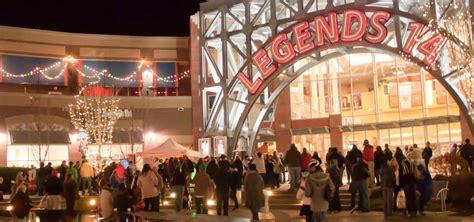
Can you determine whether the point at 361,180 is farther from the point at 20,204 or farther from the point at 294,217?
the point at 20,204

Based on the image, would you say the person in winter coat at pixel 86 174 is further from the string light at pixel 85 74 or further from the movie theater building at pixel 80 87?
the string light at pixel 85 74

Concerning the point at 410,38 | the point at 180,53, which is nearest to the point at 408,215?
the point at 410,38

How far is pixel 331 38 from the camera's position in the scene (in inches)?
1162

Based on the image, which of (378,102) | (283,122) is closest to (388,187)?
(378,102)

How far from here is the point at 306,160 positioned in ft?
81.5

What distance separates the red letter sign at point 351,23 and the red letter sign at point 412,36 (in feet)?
6.74

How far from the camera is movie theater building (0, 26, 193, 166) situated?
43031 mm

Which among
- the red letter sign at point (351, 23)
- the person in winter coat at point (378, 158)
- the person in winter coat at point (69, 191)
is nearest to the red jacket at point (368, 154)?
the person in winter coat at point (378, 158)

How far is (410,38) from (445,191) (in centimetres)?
1032

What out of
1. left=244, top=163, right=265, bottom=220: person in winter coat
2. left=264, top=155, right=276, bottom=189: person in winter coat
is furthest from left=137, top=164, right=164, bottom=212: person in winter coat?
left=264, top=155, right=276, bottom=189: person in winter coat

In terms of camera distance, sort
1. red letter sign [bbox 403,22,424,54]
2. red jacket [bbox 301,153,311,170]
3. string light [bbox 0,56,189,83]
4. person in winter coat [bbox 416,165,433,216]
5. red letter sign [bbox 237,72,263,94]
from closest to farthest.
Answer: person in winter coat [bbox 416,165,433,216] < red jacket [bbox 301,153,311,170] < red letter sign [bbox 403,22,424,54] < red letter sign [bbox 237,72,263,94] < string light [bbox 0,56,189,83]

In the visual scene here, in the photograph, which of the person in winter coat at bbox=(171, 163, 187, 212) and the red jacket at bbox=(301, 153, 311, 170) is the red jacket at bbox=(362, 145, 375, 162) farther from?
the person in winter coat at bbox=(171, 163, 187, 212)

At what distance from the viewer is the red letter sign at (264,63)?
31734 mm

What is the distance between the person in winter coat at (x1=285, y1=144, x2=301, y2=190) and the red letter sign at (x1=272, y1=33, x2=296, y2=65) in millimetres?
7418
